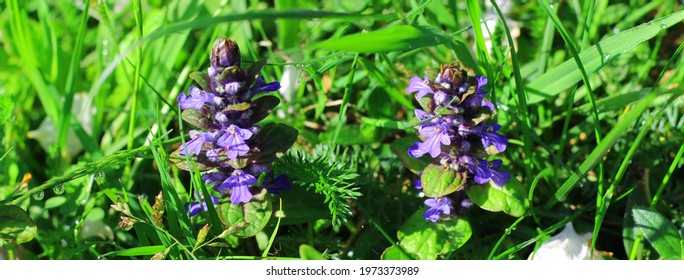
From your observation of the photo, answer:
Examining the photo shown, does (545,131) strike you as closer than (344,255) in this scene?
No

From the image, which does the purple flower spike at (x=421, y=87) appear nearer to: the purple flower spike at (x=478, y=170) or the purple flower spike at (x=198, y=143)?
the purple flower spike at (x=478, y=170)

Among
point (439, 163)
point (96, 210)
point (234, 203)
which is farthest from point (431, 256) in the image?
point (96, 210)

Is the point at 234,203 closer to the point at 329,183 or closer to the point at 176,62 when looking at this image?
the point at 329,183

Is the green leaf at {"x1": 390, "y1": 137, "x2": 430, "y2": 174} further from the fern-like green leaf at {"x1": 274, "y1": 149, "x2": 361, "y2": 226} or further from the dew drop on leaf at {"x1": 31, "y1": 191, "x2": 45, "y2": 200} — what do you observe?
the dew drop on leaf at {"x1": 31, "y1": 191, "x2": 45, "y2": 200}

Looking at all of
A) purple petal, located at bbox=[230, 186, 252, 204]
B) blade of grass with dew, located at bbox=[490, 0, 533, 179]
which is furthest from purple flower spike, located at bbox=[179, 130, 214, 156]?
blade of grass with dew, located at bbox=[490, 0, 533, 179]

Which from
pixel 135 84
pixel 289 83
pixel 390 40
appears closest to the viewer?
pixel 390 40

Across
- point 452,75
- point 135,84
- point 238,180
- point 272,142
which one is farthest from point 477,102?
point 135,84

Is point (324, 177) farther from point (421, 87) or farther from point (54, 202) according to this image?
point (54, 202)
